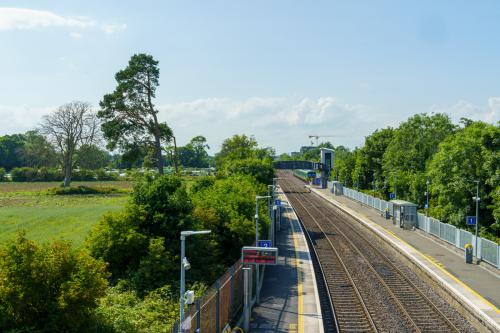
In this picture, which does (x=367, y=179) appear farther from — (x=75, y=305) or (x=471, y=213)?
(x=75, y=305)

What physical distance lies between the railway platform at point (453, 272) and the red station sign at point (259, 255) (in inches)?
396

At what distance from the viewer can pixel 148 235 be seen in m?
24.6

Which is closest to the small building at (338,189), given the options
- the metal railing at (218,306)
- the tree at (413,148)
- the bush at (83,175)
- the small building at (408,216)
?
the tree at (413,148)

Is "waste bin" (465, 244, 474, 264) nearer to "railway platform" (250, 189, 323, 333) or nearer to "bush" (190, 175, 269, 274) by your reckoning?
"railway platform" (250, 189, 323, 333)

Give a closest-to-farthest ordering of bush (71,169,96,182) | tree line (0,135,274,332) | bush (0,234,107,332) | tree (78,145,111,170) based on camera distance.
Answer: bush (0,234,107,332) < tree line (0,135,274,332) < tree (78,145,111,170) < bush (71,169,96,182)

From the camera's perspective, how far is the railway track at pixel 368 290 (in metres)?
23.3

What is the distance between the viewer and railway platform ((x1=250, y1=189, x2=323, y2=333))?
73.0ft

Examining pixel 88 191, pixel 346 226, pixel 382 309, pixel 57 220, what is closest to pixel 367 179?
pixel 346 226

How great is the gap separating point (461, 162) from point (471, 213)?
4.56m

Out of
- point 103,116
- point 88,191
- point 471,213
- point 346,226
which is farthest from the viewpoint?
point 88,191

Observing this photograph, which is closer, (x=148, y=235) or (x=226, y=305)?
(x=226, y=305)

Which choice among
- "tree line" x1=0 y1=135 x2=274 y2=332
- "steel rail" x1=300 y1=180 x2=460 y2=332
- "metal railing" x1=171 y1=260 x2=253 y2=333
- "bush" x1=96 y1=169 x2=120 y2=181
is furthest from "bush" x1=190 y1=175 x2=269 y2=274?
"bush" x1=96 y1=169 x2=120 y2=181

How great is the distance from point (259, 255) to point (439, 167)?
28.6 metres

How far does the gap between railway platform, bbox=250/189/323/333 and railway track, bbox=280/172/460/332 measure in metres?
1.28
